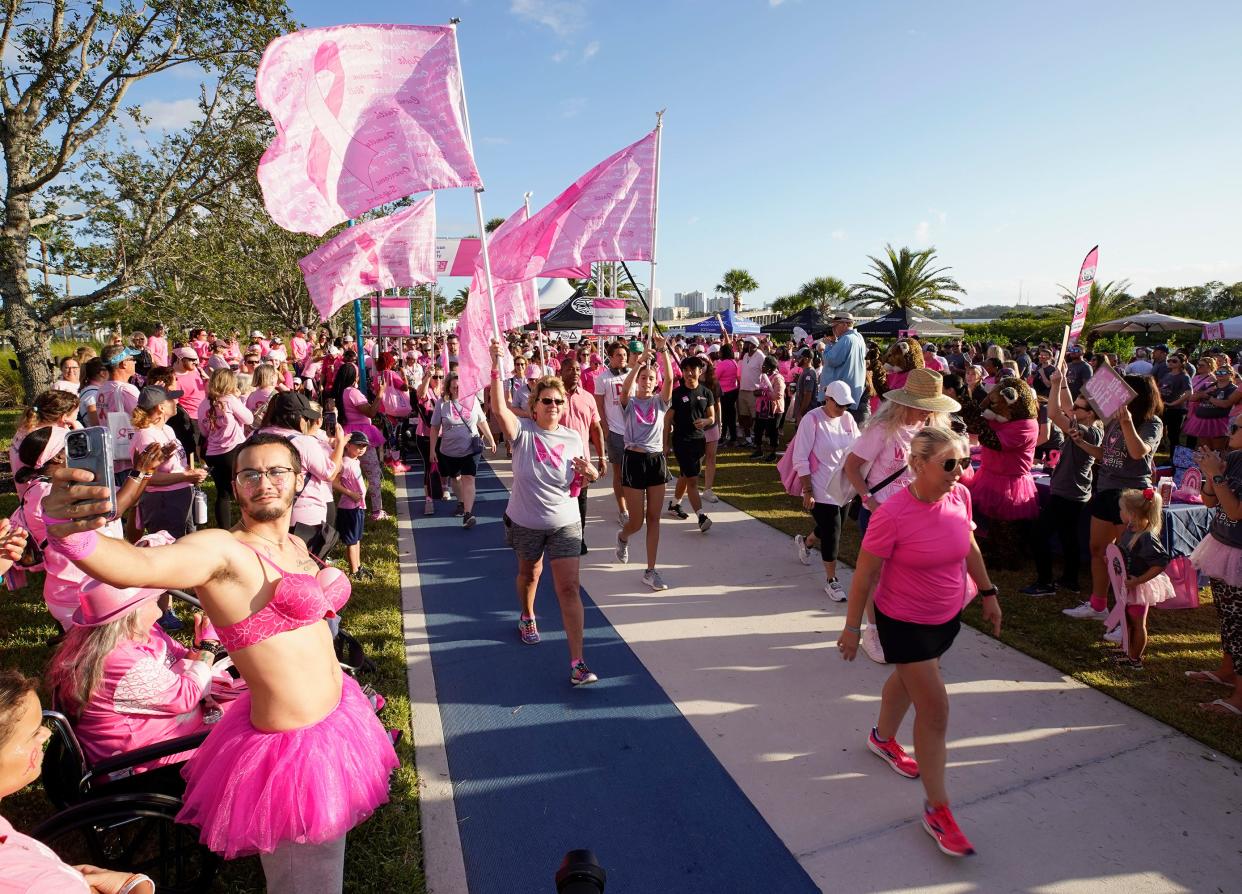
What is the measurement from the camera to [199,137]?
14.0 metres

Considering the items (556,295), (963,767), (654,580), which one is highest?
(556,295)

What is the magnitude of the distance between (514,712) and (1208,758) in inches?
154

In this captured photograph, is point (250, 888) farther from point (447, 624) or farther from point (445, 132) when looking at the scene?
point (445, 132)

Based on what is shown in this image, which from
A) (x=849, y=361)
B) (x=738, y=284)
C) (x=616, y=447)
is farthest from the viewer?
(x=738, y=284)

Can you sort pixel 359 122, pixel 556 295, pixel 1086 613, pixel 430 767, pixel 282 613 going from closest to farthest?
pixel 282 613 < pixel 430 767 < pixel 359 122 < pixel 1086 613 < pixel 556 295

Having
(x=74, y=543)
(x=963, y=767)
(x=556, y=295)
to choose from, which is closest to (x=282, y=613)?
(x=74, y=543)

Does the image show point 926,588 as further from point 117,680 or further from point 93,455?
point 117,680

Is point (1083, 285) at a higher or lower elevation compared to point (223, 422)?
higher

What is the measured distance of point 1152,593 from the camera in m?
4.42

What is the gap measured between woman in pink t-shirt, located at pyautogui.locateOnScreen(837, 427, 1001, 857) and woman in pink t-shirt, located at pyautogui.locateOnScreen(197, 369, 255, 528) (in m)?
5.84

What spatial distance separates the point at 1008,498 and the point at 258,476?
622cm

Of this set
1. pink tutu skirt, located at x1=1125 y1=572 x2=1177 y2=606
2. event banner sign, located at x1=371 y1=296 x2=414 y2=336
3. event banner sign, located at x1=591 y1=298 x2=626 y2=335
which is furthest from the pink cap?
event banner sign, located at x1=371 y1=296 x2=414 y2=336

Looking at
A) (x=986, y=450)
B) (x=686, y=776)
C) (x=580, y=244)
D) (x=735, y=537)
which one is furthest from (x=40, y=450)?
(x=986, y=450)

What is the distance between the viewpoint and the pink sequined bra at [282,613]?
78.7 inches
